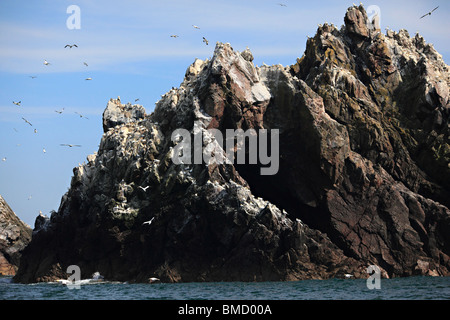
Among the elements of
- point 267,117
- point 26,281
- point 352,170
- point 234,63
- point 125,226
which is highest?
point 234,63

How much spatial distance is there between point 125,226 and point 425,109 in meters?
37.1

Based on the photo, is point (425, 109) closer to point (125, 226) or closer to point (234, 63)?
point (234, 63)

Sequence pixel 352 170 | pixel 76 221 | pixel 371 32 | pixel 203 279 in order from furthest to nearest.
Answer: pixel 371 32, pixel 76 221, pixel 352 170, pixel 203 279

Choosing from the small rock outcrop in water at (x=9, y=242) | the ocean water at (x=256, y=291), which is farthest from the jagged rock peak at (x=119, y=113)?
the small rock outcrop in water at (x=9, y=242)

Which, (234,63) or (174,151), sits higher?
(234,63)

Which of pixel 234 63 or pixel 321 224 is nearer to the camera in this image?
pixel 321 224

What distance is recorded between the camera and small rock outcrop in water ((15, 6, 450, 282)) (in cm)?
8075

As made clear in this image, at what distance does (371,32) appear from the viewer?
9750cm

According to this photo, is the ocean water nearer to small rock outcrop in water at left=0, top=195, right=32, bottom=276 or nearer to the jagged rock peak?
the jagged rock peak

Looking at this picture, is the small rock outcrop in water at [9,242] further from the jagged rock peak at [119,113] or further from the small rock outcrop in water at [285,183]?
the small rock outcrop in water at [285,183]

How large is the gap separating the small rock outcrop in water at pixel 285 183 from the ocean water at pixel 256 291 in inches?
A: 196

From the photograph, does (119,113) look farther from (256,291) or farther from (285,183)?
(256,291)

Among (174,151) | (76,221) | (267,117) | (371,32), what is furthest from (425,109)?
(76,221)

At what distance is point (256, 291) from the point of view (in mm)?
65625
